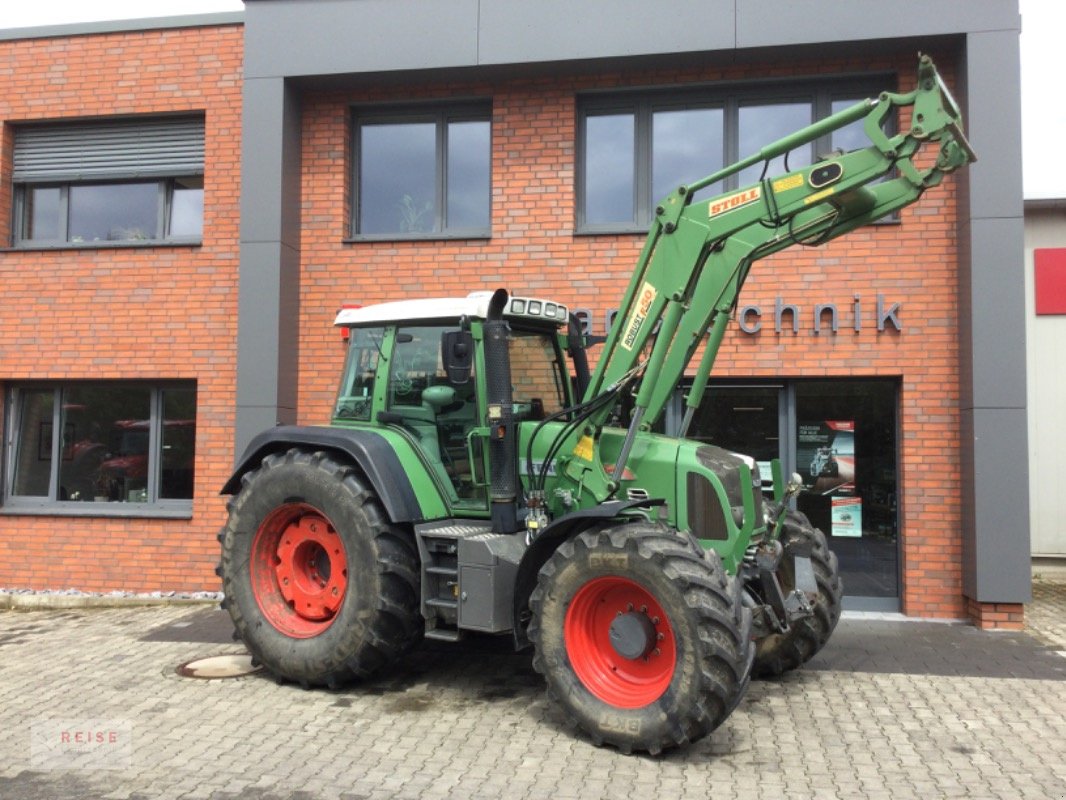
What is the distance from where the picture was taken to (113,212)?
30.5ft

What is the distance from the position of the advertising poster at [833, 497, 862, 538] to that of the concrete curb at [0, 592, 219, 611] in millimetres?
6051

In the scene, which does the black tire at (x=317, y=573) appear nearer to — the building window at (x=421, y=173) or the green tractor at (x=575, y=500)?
the green tractor at (x=575, y=500)

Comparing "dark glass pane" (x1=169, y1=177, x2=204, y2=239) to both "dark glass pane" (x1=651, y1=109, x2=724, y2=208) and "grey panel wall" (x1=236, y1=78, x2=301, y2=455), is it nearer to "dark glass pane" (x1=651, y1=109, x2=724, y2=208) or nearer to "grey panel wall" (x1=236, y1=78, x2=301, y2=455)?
"grey panel wall" (x1=236, y1=78, x2=301, y2=455)

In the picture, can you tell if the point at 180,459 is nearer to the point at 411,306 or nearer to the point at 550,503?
the point at 411,306

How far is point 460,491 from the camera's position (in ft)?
19.0

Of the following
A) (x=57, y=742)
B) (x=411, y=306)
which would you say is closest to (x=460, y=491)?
(x=411, y=306)

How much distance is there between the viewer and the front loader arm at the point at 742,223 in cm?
467

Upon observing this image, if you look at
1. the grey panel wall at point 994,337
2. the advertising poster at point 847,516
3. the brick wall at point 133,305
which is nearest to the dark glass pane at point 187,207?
the brick wall at point 133,305

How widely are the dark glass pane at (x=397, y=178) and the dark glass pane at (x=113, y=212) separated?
7.45 ft

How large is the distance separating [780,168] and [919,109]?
4.03 meters

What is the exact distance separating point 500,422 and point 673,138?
177 inches

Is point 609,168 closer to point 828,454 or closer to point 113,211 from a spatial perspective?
point 828,454

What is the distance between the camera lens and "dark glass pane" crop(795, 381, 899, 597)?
26.4 feet

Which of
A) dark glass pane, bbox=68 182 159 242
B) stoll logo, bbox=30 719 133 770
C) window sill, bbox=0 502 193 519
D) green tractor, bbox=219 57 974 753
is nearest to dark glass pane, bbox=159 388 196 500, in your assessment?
window sill, bbox=0 502 193 519
